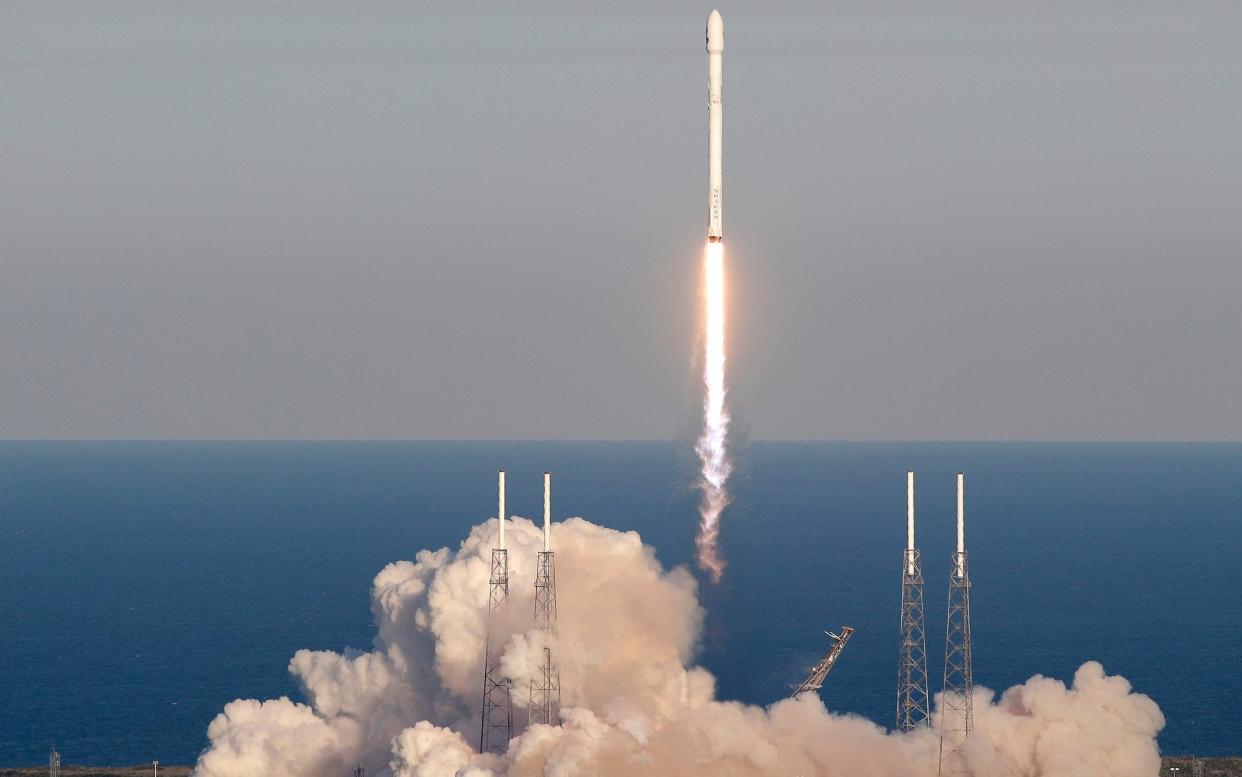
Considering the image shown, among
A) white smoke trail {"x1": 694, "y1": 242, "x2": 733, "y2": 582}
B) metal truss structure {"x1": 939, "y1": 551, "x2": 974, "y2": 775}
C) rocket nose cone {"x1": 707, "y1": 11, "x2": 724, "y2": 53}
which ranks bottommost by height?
metal truss structure {"x1": 939, "y1": 551, "x2": 974, "y2": 775}

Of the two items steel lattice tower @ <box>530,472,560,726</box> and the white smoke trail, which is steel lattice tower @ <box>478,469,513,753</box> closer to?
steel lattice tower @ <box>530,472,560,726</box>

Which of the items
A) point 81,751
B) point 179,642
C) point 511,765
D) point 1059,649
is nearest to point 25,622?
point 179,642

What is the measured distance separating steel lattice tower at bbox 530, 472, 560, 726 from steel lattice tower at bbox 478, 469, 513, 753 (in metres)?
1.88

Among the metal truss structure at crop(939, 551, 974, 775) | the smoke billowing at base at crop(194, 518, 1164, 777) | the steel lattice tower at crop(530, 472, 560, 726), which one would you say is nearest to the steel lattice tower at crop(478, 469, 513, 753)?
the smoke billowing at base at crop(194, 518, 1164, 777)

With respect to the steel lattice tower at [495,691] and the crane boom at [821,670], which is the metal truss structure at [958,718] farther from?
the steel lattice tower at [495,691]

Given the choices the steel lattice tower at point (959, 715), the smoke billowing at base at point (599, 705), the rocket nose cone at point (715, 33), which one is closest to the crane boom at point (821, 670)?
the smoke billowing at base at point (599, 705)

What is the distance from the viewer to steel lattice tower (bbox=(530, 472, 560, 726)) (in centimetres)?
8300

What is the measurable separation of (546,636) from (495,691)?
446 cm

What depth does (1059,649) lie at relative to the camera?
150750 mm

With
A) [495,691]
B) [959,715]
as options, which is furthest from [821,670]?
[495,691]

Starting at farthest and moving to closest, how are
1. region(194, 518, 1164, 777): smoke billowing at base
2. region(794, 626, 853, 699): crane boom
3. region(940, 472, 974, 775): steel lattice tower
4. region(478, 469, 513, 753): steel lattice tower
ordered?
region(794, 626, 853, 699): crane boom → region(478, 469, 513, 753): steel lattice tower → region(940, 472, 974, 775): steel lattice tower → region(194, 518, 1164, 777): smoke billowing at base

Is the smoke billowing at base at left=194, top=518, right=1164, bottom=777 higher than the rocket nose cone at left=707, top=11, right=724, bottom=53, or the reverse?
the rocket nose cone at left=707, top=11, right=724, bottom=53

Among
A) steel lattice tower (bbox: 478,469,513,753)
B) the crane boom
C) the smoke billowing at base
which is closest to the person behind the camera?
the smoke billowing at base

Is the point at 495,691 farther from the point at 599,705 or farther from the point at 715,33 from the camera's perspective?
the point at 715,33
